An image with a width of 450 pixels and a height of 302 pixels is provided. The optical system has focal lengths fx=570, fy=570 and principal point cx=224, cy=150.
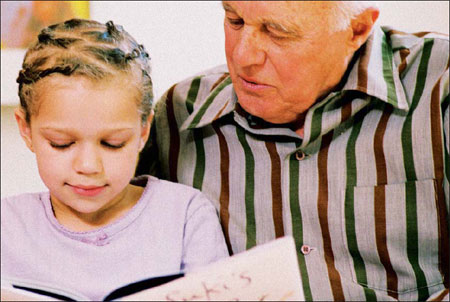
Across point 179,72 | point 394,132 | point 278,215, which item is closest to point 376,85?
point 394,132

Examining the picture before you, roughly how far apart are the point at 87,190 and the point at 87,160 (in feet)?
0.26

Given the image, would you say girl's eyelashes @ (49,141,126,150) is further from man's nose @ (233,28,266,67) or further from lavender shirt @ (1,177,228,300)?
man's nose @ (233,28,266,67)

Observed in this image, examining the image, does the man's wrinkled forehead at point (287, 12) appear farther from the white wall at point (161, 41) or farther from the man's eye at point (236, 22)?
the white wall at point (161, 41)

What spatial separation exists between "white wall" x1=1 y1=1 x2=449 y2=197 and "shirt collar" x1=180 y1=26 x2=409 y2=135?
2.23 ft

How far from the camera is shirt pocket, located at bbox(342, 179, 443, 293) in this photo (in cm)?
121

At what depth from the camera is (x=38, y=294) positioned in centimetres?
85

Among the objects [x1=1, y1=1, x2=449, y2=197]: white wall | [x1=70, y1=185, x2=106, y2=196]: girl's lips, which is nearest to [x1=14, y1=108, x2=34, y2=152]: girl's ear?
[x1=70, y1=185, x2=106, y2=196]: girl's lips

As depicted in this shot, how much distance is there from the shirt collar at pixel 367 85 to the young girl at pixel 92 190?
204 mm

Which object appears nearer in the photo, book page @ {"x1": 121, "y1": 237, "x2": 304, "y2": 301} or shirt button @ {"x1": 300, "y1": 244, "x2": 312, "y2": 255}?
book page @ {"x1": 121, "y1": 237, "x2": 304, "y2": 301}

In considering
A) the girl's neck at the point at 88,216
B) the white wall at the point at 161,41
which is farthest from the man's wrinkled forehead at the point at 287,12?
the white wall at the point at 161,41

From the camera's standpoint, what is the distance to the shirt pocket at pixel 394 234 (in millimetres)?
1208

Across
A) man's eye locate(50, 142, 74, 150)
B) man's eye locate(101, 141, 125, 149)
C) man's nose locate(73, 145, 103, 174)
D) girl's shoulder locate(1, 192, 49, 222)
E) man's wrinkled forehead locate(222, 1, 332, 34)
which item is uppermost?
man's wrinkled forehead locate(222, 1, 332, 34)

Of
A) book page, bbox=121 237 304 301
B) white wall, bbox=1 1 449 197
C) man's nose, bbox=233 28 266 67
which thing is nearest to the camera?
book page, bbox=121 237 304 301

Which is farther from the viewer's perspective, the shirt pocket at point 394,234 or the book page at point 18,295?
the shirt pocket at point 394,234
